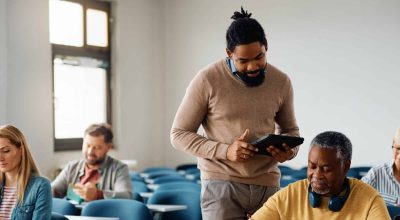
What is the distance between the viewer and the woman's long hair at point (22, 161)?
10.2 feet

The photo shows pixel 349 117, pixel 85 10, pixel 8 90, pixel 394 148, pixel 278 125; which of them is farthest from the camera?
pixel 85 10

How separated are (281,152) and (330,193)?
239 mm

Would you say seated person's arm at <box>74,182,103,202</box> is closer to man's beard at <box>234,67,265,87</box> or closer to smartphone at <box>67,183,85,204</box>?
smartphone at <box>67,183,85,204</box>

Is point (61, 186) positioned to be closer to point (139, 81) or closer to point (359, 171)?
point (359, 171)

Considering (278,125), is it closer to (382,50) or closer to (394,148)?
(394,148)

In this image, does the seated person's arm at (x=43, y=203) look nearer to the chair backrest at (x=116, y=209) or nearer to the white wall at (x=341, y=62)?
the chair backrest at (x=116, y=209)

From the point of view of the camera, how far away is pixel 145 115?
8469mm

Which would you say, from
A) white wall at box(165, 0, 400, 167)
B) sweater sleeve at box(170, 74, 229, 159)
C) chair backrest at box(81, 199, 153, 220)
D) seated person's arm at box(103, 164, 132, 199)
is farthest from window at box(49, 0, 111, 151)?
sweater sleeve at box(170, 74, 229, 159)

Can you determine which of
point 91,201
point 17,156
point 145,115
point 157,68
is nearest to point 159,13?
point 157,68

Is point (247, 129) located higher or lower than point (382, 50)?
lower

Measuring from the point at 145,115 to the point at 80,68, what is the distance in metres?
1.34

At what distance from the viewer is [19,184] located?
3131 mm

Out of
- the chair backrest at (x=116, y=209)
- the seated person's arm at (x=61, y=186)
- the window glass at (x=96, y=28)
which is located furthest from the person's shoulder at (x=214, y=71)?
the window glass at (x=96, y=28)

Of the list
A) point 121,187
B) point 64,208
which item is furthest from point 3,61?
point 64,208
